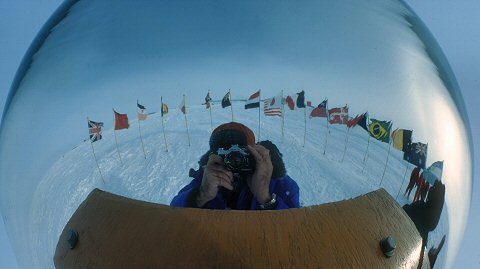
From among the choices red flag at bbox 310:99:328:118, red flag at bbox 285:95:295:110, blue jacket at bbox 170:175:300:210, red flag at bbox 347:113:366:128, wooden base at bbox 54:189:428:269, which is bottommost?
wooden base at bbox 54:189:428:269

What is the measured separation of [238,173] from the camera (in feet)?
3.88

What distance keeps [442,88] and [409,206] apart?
347 millimetres

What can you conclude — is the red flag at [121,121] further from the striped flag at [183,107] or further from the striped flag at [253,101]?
the striped flag at [253,101]

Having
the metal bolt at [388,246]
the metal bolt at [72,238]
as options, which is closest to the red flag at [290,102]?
the metal bolt at [388,246]

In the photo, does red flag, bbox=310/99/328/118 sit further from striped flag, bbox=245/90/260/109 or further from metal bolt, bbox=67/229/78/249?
metal bolt, bbox=67/229/78/249

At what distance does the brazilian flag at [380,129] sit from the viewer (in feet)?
3.90

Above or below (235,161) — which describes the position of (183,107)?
above

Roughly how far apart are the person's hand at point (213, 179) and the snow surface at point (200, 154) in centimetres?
3

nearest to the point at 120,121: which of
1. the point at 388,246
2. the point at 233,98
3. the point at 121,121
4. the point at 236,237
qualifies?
the point at 121,121

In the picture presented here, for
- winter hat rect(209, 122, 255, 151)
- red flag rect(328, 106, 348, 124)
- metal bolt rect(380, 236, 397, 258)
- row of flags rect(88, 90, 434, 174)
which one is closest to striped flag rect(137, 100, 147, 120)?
row of flags rect(88, 90, 434, 174)

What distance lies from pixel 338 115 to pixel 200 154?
295 millimetres

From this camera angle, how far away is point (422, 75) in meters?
1.31

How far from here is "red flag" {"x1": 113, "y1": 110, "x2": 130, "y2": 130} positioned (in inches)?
45.6

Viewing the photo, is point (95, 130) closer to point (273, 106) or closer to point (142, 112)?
point (142, 112)
